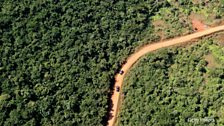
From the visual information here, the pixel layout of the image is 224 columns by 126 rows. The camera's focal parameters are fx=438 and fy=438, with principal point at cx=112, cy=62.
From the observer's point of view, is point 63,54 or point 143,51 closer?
point 63,54

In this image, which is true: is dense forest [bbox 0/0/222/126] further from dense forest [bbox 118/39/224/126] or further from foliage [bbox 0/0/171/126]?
dense forest [bbox 118/39/224/126]

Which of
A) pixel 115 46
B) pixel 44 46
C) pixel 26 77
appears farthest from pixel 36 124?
pixel 115 46

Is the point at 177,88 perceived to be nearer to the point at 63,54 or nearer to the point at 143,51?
the point at 143,51

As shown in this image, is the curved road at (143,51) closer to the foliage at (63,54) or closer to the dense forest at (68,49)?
the dense forest at (68,49)

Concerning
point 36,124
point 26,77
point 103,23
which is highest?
point 103,23

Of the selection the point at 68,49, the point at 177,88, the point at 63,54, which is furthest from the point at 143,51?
the point at 63,54

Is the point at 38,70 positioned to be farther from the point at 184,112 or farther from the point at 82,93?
the point at 184,112

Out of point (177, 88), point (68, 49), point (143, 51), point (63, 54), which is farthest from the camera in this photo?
point (143, 51)
